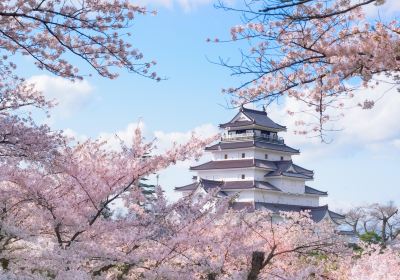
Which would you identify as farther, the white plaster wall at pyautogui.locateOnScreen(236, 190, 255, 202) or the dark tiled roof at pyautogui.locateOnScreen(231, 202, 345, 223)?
the white plaster wall at pyautogui.locateOnScreen(236, 190, 255, 202)

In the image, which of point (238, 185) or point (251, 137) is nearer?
point (238, 185)

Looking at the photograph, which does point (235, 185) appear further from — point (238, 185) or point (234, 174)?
point (234, 174)

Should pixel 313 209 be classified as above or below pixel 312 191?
below

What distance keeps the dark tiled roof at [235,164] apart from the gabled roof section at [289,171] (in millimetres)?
551

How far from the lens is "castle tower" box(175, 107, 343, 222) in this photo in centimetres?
4253

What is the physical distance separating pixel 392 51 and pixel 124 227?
456 cm

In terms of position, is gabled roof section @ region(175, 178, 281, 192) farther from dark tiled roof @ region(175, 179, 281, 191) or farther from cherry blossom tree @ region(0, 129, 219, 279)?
cherry blossom tree @ region(0, 129, 219, 279)

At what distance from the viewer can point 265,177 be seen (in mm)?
44562

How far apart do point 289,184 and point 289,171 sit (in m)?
1.16

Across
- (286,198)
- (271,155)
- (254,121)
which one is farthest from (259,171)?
(254,121)

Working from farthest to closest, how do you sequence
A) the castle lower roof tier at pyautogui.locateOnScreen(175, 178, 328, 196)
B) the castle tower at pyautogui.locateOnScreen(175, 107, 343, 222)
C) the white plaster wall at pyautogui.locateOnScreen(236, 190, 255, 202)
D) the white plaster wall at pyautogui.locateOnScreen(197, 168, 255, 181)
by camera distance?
the white plaster wall at pyautogui.locateOnScreen(197, 168, 255, 181) → the castle tower at pyautogui.locateOnScreen(175, 107, 343, 222) → the white plaster wall at pyautogui.locateOnScreen(236, 190, 255, 202) → the castle lower roof tier at pyautogui.locateOnScreen(175, 178, 328, 196)

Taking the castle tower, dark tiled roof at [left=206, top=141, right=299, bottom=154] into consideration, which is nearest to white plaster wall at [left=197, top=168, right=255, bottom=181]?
the castle tower

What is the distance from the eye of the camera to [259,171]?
44.4 m

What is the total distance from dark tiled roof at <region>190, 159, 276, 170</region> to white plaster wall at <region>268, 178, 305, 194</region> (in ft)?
4.20
